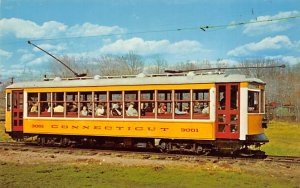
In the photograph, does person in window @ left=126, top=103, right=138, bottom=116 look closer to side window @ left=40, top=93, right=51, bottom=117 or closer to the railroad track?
the railroad track

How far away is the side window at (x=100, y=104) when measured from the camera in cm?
1853

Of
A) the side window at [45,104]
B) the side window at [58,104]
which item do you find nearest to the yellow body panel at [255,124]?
the side window at [58,104]

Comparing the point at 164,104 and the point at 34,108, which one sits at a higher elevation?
the point at 164,104

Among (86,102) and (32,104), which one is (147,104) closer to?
(86,102)

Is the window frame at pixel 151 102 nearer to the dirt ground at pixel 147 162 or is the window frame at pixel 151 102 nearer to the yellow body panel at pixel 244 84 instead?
the dirt ground at pixel 147 162

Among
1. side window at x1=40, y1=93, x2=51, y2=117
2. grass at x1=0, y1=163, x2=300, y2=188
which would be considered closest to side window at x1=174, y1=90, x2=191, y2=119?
grass at x1=0, y1=163, x2=300, y2=188

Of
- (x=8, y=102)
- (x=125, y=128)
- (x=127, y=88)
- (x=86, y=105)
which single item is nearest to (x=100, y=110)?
(x=86, y=105)

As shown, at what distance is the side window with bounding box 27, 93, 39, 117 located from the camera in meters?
20.5

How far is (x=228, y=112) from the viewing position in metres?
15.8

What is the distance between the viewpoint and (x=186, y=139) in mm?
16641

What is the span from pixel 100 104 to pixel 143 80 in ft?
7.75

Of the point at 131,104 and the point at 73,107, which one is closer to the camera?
the point at 131,104

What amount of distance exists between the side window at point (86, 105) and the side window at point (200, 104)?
498 cm

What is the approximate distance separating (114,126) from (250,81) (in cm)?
607
